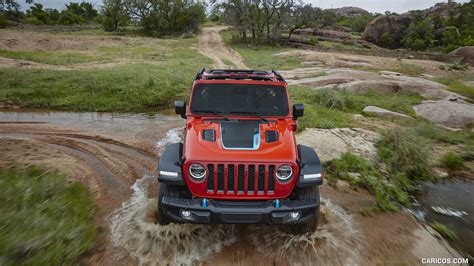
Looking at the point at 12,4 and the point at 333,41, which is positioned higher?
the point at 12,4

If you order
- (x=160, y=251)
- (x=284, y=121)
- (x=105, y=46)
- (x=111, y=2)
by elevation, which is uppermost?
(x=111, y=2)

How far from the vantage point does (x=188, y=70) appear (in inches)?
838

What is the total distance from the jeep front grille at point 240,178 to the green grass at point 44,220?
6.93 feet

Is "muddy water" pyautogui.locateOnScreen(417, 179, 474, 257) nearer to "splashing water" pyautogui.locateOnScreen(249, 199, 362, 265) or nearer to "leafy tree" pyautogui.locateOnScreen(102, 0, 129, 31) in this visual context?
"splashing water" pyautogui.locateOnScreen(249, 199, 362, 265)

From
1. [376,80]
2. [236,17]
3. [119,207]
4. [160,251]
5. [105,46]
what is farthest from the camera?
[236,17]

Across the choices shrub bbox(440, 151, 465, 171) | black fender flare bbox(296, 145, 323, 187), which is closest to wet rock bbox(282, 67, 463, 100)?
shrub bbox(440, 151, 465, 171)

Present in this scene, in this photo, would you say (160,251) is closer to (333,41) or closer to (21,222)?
(21,222)

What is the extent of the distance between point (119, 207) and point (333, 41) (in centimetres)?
4824

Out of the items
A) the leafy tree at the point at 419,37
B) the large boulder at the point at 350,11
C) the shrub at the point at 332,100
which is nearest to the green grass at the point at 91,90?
the shrub at the point at 332,100

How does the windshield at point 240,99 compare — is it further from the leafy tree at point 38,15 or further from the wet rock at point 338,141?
the leafy tree at point 38,15

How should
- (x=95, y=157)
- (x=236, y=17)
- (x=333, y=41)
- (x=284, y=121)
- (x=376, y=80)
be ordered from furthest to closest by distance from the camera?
(x=333, y=41), (x=236, y=17), (x=376, y=80), (x=95, y=157), (x=284, y=121)

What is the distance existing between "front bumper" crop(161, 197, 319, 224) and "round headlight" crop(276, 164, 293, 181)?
32 centimetres

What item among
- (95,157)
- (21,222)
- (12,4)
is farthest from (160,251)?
(12,4)

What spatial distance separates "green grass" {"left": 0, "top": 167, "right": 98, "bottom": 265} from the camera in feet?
13.4
